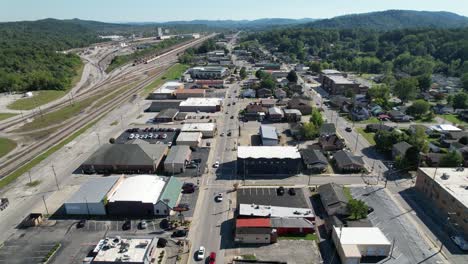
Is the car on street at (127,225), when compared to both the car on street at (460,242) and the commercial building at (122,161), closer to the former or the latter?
the commercial building at (122,161)

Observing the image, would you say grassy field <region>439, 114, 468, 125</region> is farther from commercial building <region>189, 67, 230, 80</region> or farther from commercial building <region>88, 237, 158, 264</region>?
commercial building <region>189, 67, 230, 80</region>

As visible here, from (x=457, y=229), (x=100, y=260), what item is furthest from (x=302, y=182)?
(x=100, y=260)

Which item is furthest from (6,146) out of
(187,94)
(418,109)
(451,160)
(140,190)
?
(418,109)

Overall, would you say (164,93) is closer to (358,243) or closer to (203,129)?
(203,129)

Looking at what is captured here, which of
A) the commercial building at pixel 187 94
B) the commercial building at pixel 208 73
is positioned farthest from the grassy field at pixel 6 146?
the commercial building at pixel 208 73

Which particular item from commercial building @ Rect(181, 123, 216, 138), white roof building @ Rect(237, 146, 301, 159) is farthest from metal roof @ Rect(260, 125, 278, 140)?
commercial building @ Rect(181, 123, 216, 138)
